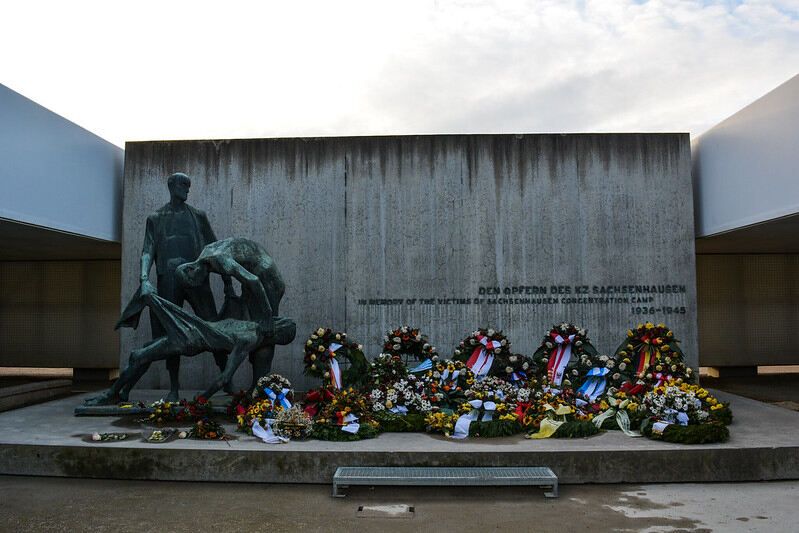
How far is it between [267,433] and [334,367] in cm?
187

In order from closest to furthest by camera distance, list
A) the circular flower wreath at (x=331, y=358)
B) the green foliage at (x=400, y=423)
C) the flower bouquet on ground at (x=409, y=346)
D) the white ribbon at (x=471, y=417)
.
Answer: the white ribbon at (x=471, y=417)
the green foliage at (x=400, y=423)
the circular flower wreath at (x=331, y=358)
the flower bouquet on ground at (x=409, y=346)

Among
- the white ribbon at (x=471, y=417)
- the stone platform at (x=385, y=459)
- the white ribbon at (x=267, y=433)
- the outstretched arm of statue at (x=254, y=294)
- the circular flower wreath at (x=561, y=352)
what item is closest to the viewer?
the stone platform at (x=385, y=459)

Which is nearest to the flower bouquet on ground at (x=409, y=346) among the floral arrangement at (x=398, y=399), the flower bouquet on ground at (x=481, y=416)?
the floral arrangement at (x=398, y=399)

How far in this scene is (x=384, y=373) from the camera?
7.53 m

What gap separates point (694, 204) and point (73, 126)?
1008cm

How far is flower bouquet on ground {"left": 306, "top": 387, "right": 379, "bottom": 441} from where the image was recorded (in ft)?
19.1

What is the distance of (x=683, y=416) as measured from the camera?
5.90 m

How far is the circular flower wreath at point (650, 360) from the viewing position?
7203 millimetres

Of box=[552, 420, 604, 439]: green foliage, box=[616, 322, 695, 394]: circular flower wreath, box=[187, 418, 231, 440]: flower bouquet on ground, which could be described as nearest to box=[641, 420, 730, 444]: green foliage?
box=[552, 420, 604, 439]: green foliage

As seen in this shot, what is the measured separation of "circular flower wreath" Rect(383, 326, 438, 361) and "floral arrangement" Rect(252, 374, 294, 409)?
2011 mm

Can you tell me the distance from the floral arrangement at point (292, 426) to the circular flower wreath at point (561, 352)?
11.0 ft

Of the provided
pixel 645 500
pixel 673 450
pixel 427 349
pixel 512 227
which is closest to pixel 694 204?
pixel 512 227

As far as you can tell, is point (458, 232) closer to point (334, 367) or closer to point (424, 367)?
point (424, 367)

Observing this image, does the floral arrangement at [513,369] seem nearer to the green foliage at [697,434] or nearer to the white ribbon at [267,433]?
the green foliage at [697,434]
